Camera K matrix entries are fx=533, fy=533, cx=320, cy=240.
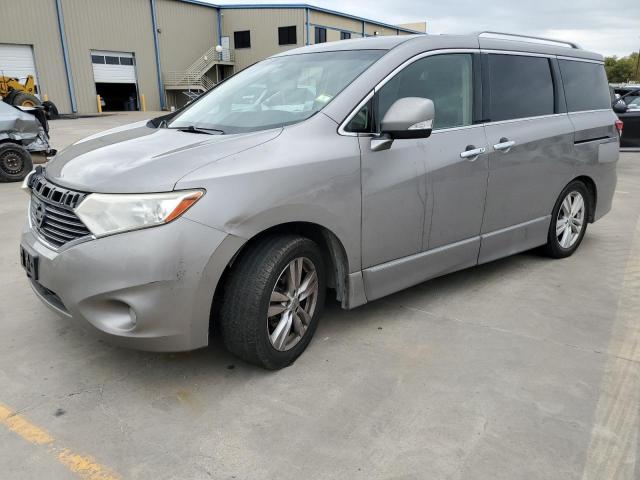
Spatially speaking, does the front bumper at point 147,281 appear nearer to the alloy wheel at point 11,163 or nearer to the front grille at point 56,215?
the front grille at point 56,215

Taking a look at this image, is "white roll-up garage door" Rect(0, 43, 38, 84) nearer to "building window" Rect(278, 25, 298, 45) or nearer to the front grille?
"building window" Rect(278, 25, 298, 45)

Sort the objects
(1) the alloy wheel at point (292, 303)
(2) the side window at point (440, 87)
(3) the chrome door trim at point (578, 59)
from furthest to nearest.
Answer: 1. (3) the chrome door trim at point (578, 59)
2. (2) the side window at point (440, 87)
3. (1) the alloy wheel at point (292, 303)

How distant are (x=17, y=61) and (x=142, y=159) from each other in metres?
32.2

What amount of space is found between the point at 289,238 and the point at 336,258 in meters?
0.44

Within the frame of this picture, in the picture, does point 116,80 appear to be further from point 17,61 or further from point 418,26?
point 418,26

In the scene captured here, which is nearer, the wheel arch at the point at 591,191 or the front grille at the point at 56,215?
the front grille at the point at 56,215

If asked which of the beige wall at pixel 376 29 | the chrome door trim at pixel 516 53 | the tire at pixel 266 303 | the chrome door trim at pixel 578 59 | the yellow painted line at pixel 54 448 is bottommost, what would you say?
the yellow painted line at pixel 54 448

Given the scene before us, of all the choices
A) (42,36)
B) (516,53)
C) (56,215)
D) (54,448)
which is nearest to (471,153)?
(516,53)

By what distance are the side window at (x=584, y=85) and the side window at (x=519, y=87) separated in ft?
0.93

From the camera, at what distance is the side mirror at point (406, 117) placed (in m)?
2.96

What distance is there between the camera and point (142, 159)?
2670mm

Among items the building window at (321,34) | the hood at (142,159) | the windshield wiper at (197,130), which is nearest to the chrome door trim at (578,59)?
the hood at (142,159)

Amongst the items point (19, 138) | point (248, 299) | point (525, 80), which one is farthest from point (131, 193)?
point (19, 138)

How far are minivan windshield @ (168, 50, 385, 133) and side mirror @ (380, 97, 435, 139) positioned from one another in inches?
14.7
